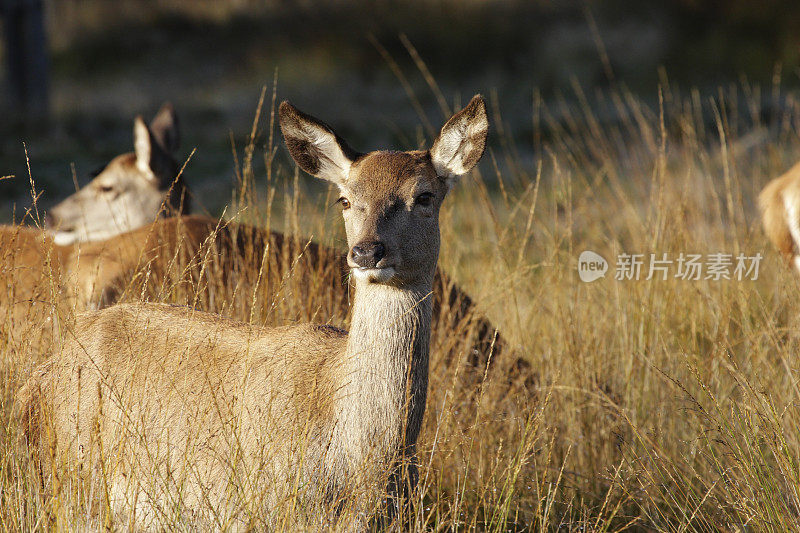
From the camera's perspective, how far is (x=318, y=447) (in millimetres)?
3111

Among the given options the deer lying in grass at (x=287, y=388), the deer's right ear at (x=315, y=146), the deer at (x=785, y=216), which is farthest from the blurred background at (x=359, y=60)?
the deer lying in grass at (x=287, y=388)

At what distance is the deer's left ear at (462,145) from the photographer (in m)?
3.44

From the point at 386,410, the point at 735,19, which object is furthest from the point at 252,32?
the point at 386,410

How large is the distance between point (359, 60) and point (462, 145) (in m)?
18.0

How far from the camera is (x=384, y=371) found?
10.4 ft

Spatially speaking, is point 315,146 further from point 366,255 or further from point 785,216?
point 785,216

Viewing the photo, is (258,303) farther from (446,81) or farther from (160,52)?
(160,52)

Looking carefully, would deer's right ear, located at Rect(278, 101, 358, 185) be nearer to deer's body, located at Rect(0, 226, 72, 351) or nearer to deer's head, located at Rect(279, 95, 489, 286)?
deer's head, located at Rect(279, 95, 489, 286)

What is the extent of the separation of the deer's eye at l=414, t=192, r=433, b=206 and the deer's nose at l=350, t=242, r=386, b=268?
13.5 inches

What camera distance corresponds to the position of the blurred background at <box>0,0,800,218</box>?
1443 cm

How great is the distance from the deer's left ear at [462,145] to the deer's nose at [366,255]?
22.9 inches

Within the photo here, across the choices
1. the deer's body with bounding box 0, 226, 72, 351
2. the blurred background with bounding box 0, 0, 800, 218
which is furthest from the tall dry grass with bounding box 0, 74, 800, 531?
the blurred background with bounding box 0, 0, 800, 218

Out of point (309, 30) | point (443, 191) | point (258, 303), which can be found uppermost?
point (309, 30)

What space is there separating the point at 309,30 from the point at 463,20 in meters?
3.77
